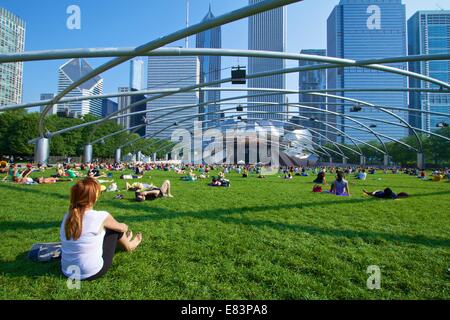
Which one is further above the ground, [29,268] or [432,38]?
[432,38]

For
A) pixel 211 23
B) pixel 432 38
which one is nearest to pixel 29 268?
pixel 211 23

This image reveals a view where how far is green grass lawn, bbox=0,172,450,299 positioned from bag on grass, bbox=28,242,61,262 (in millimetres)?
98

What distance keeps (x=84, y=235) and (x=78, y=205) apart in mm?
366

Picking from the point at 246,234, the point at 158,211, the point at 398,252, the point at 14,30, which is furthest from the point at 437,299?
the point at 14,30

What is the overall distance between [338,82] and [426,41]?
1392 cm

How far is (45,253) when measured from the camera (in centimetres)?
362

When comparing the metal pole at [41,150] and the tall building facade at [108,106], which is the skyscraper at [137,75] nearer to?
the metal pole at [41,150]

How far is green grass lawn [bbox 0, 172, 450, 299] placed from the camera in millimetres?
2941

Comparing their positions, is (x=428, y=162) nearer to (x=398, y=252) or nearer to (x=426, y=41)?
(x=426, y=41)

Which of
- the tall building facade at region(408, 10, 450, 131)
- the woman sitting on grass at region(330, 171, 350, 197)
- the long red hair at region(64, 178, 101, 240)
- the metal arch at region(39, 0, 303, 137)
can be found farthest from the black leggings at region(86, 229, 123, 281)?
the tall building facade at region(408, 10, 450, 131)

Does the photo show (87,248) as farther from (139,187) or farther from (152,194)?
(139,187)

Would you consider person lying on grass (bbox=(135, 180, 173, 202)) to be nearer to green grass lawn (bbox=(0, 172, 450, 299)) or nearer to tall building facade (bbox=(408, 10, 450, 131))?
green grass lawn (bbox=(0, 172, 450, 299))

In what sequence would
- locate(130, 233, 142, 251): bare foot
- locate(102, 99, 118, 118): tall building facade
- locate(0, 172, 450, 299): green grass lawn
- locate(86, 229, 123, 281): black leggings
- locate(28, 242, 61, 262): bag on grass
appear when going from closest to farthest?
locate(0, 172, 450, 299): green grass lawn
locate(86, 229, 123, 281): black leggings
locate(28, 242, 61, 262): bag on grass
locate(130, 233, 142, 251): bare foot
locate(102, 99, 118, 118): tall building facade
